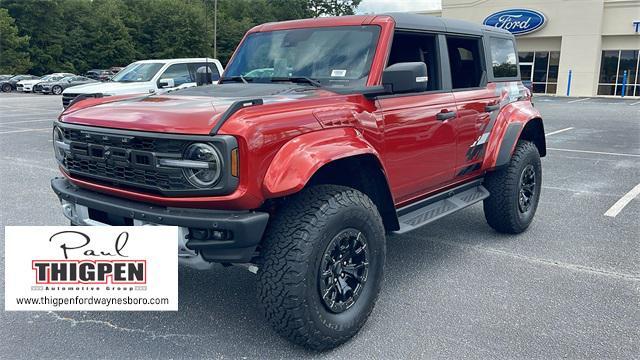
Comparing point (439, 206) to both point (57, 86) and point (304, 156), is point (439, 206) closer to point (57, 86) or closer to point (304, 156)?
point (304, 156)

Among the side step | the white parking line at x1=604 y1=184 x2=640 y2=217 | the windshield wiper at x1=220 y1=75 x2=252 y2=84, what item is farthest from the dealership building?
the windshield wiper at x1=220 y1=75 x2=252 y2=84

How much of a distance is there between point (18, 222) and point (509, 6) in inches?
1323

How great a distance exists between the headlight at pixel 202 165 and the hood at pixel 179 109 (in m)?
0.09

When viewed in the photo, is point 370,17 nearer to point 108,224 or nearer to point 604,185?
point 108,224

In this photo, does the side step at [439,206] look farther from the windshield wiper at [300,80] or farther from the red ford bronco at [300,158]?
the windshield wiper at [300,80]

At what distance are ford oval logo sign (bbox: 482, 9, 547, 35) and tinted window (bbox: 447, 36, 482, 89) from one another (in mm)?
30255

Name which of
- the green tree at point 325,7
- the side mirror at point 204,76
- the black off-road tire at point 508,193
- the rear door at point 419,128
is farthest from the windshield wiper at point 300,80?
the green tree at point 325,7

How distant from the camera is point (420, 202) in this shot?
13.6 feet

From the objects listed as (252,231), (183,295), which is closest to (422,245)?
(183,295)

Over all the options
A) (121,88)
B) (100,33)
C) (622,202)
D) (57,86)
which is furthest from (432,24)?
(100,33)

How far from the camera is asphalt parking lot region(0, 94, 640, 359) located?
306 cm

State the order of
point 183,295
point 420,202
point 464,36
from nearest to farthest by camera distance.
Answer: point 183,295
point 420,202
point 464,36

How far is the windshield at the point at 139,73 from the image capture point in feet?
41.0

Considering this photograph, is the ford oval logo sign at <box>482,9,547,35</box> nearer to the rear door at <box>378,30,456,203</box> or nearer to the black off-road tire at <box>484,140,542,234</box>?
the black off-road tire at <box>484,140,542,234</box>
